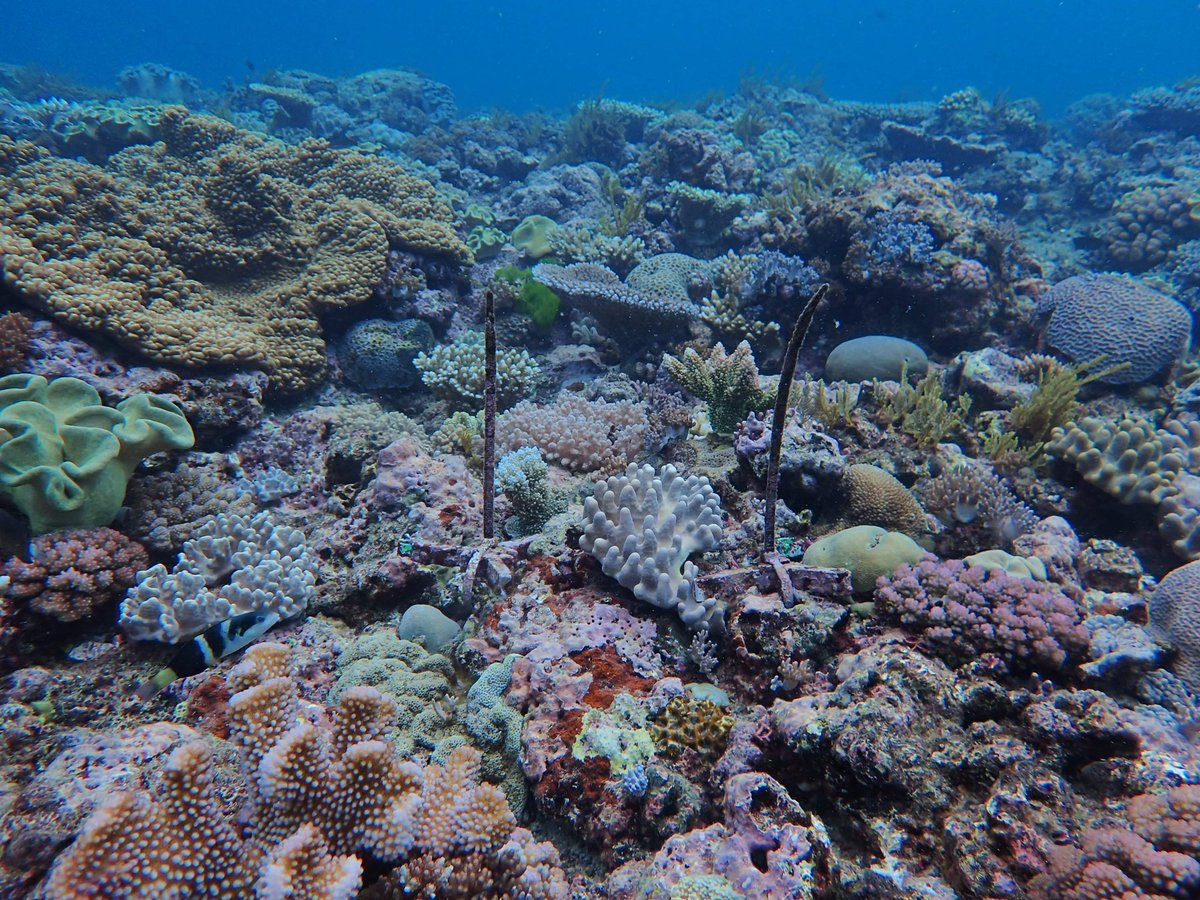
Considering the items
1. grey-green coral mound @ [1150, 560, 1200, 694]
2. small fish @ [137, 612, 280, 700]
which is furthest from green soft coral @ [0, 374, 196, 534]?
grey-green coral mound @ [1150, 560, 1200, 694]

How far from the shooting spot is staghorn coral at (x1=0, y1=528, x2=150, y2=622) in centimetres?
356

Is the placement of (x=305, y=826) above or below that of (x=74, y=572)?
above

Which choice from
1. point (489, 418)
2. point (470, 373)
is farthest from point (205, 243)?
point (489, 418)

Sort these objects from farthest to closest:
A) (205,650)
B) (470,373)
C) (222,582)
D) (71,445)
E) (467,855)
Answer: (470,373), (222,582), (71,445), (205,650), (467,855)

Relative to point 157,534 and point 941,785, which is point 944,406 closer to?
point 941,785

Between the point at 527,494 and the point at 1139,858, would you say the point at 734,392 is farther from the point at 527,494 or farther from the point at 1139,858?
the point at 1139,858

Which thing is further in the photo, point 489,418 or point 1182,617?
point 489,418

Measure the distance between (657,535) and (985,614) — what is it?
178 centimetres

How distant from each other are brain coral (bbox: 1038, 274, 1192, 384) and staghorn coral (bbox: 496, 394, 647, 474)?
213 inches

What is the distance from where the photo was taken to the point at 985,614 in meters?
2.91

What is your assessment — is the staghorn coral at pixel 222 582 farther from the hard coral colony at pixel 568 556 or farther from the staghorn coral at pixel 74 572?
the staghorn coral at pixel 74 572

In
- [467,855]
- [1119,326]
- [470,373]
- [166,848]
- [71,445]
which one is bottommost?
[467,855]

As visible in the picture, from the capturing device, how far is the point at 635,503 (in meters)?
3.72

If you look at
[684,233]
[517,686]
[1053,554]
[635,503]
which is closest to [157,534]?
[517,686]
